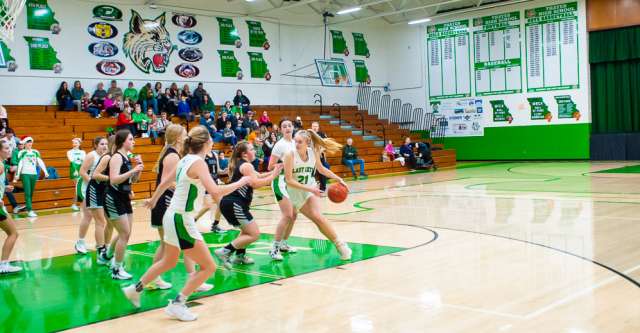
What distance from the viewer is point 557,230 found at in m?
8.58

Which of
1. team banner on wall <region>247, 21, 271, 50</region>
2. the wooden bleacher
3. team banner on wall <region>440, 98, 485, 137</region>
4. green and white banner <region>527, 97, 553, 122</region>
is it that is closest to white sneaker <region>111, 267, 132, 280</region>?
the wooden bleacher

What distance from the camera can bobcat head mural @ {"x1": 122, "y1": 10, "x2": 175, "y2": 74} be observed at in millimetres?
20516

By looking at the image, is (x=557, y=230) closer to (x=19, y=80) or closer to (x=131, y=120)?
(x=131, y=120)

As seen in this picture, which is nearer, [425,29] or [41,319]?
[41,319]

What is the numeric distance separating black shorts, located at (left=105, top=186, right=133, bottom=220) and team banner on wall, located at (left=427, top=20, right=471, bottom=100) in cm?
2189

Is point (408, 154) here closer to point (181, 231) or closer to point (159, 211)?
point (159, 211)

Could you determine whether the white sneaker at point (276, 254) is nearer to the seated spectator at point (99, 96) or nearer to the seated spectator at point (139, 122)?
the seated spectator at point (139, 122)

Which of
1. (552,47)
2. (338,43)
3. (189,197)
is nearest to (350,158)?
(338,43)

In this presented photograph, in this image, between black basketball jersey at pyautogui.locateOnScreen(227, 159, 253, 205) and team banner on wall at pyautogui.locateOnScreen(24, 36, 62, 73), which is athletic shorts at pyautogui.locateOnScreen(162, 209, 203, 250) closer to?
black basketball jersey at pyautogui.locateOnScreen(227, 159, 253, 205)

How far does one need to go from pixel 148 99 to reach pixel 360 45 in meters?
11.7

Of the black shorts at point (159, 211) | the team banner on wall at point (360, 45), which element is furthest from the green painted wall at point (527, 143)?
the black shorts at point (159, 211)

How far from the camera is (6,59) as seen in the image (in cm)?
1767

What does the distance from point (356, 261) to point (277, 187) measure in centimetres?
134

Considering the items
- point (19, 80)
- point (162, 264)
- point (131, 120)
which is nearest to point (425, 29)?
point (131, 120)
